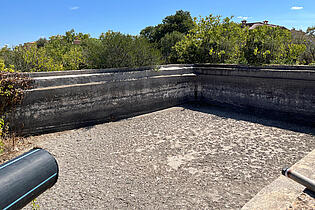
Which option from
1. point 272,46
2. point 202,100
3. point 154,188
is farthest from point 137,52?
point 154,188

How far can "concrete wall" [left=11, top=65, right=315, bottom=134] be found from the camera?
820 centimetres

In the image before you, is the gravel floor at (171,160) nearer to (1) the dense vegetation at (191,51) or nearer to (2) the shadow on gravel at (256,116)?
(2) the shadow on gravel at (256,116)

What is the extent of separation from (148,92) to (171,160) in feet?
17.0

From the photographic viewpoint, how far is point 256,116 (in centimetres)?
1016

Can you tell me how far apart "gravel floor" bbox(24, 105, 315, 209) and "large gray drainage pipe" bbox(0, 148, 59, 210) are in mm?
2849

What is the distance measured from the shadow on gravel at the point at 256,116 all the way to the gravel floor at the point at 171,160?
A: 104 mm

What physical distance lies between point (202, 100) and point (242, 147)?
607 cm

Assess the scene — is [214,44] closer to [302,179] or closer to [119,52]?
[119,52]

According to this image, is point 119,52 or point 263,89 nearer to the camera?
point 263,89

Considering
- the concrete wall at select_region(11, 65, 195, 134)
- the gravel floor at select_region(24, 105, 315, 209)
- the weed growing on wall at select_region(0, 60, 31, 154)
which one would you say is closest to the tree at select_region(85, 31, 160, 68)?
the concrete wall at select_region(11, 65, 195, 134)

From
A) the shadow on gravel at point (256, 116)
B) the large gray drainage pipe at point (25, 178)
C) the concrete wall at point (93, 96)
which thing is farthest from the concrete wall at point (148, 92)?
the large gray drainage pipe at point (25, 178)

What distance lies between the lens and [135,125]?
903 centimetres

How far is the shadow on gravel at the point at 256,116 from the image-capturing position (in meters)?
8.58

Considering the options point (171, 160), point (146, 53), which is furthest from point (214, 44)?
point (171, 160)
